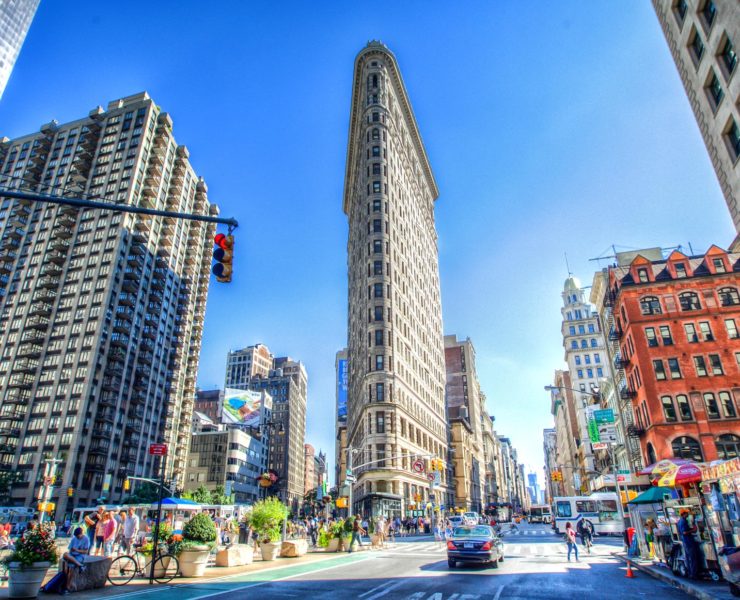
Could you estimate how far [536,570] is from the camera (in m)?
18.8

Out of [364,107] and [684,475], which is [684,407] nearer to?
[684,475]

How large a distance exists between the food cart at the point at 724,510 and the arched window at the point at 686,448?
106 feet

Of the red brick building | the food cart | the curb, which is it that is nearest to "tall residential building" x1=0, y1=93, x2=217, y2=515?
the curb

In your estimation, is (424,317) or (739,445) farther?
(424,317)

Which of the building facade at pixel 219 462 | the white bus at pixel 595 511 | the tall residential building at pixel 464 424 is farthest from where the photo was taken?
the building facade at pixel 219 462

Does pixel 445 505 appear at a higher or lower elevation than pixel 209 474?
lower

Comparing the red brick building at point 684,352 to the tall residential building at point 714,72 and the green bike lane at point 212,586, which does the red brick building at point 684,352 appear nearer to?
the tall residential building at point 714,72

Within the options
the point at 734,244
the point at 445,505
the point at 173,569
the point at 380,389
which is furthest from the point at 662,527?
the point at 445,505

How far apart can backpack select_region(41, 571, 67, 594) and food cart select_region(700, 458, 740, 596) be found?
54.1 feet

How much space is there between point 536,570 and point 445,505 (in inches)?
2703

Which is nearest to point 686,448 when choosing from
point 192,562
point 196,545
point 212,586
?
point 196,545

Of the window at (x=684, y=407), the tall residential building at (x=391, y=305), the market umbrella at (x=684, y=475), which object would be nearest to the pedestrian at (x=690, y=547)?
the market umbrella at (x=684, y=475)

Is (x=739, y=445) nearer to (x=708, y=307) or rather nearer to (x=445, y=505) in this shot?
(x=708, y=307)

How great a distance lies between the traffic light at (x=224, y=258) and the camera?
35.9 feet
